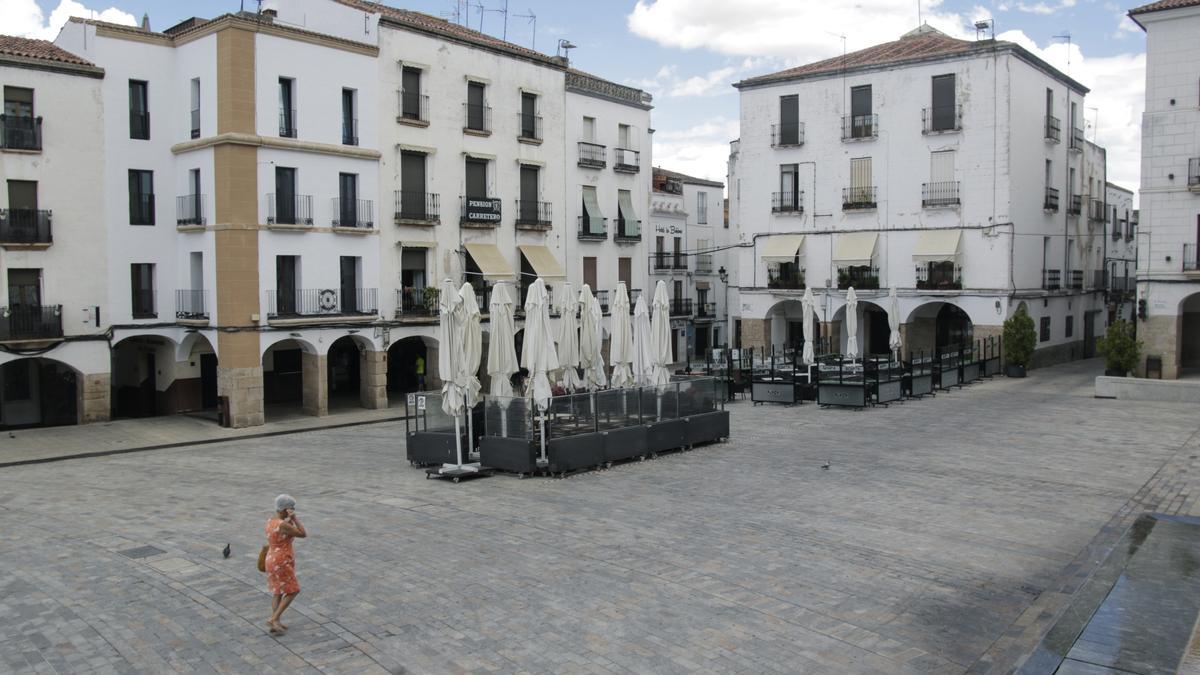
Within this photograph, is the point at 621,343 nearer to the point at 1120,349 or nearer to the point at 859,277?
the point at 1120,349

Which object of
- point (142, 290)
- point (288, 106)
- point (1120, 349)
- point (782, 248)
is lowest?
point (1120, 349)

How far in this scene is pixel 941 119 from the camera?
41.4 meters

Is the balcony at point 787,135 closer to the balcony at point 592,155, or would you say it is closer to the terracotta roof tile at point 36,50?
the balcony at point 592,155

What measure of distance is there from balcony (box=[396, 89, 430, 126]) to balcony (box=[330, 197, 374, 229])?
352 centimetres

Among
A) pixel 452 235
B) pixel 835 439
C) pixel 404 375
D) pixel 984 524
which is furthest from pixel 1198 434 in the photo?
pixel 404 375

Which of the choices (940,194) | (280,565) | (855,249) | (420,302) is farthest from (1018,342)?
(280,565)

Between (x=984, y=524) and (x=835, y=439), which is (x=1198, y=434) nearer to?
→ (x=835, y=439)

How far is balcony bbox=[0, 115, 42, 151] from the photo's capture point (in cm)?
2825

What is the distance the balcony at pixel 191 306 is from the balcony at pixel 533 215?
1283 cm

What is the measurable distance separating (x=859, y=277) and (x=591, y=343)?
23.0 m

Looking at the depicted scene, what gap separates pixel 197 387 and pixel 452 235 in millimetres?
10705

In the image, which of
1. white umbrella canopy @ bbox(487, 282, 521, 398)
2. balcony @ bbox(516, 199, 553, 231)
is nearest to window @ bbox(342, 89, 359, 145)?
balcony @ bbox(516, 199, 553, 231)

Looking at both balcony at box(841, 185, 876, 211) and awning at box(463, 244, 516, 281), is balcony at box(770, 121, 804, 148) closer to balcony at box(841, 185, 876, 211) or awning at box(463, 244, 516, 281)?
balcony at box(841, 185, 876, 211)

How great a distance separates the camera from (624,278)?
146 feet
